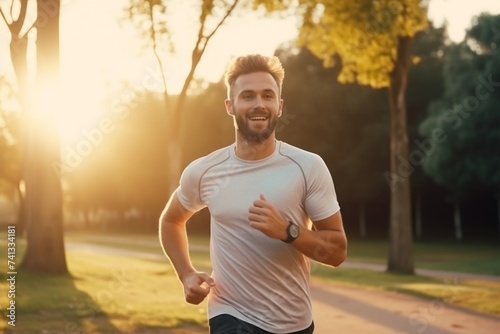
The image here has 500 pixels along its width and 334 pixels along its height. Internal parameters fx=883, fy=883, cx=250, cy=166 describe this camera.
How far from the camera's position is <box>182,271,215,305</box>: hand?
411 centimetres

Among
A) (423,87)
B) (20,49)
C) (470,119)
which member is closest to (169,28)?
(20,49)

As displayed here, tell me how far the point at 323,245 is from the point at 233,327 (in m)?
0.60

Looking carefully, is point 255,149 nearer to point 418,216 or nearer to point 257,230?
point 257,230

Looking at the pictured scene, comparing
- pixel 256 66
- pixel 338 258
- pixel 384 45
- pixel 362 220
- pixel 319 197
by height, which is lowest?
pixel 362 220

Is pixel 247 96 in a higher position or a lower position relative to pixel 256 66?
lower

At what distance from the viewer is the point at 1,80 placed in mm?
41594

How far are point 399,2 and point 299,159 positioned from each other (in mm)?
19436

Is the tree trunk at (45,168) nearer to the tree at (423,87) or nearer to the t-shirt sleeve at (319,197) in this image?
the t-shirt sleeve at (319,197)

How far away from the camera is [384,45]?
24.0m

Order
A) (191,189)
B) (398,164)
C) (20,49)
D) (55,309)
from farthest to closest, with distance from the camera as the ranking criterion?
(398,164) < (20,49) < (55,309) < (191,189)

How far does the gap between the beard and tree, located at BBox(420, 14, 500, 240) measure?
134ft

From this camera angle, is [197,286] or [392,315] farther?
[392,315]

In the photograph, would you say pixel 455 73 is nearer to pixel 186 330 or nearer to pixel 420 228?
pixel 420 228

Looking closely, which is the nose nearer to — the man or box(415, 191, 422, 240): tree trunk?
→ the man
